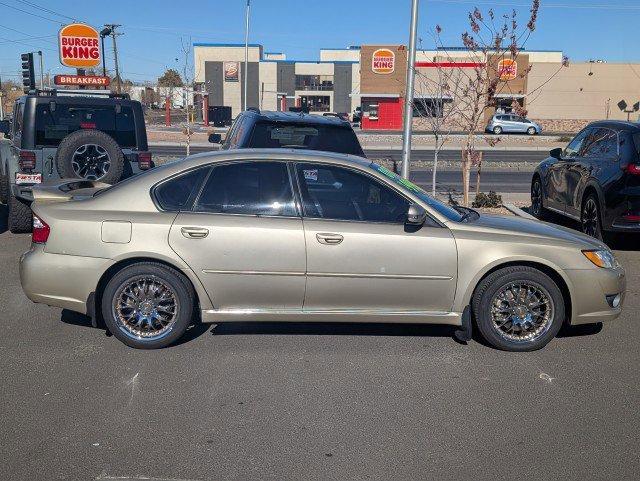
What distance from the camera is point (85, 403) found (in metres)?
4.61

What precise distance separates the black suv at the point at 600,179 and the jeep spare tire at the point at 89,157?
6268 millimetres

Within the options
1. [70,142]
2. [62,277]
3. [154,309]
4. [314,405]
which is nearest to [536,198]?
[70,142]

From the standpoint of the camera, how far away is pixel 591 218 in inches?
380

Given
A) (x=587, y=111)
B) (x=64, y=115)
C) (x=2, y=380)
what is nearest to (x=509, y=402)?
(x=2, y=380)

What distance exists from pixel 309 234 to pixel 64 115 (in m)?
5.74

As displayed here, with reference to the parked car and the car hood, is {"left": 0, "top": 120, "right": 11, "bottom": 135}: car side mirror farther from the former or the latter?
the parked car

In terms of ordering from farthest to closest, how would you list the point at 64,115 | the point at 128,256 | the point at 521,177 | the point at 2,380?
the point at 521,177 < the point at 64,115 < the point at 128,256 < the point at 2,380

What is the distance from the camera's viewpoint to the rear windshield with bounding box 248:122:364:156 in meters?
8.84

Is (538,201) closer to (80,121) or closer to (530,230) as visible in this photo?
(530,230)

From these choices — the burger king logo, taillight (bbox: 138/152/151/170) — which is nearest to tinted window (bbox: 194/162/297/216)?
taillight (bbox: 138/152/151/170)

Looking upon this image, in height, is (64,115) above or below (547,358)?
above

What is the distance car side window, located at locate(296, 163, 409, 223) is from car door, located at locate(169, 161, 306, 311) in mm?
180

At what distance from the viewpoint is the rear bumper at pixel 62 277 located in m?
5.48

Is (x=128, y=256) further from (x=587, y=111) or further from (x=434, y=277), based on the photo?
(x=587, y=111)
